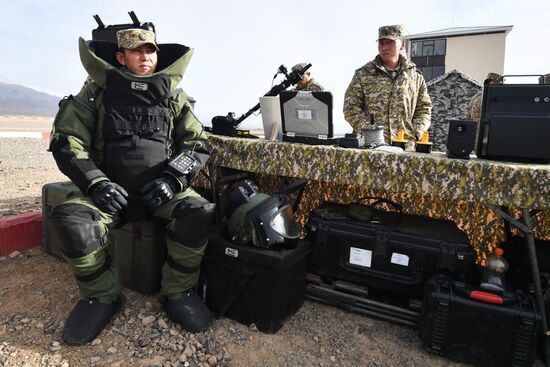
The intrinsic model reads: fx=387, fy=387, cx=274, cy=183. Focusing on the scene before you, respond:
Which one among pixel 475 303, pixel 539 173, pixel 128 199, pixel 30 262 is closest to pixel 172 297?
pixel 128 199

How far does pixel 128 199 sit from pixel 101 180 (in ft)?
0.71

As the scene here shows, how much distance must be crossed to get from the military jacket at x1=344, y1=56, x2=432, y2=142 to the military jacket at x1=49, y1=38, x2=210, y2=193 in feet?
5.10

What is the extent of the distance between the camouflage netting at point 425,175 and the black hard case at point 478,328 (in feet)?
1.68

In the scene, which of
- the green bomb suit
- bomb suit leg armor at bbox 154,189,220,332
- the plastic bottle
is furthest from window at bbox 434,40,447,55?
bomb suit leg armor at bbox 154,189,220,332

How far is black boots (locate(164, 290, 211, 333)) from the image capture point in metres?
2.19

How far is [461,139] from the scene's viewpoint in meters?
2.08

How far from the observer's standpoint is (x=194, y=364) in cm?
195

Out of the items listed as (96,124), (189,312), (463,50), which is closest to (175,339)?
(189,312)

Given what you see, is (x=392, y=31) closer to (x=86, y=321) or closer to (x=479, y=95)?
(x=479, y=95)

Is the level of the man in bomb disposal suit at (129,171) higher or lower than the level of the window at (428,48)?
lower

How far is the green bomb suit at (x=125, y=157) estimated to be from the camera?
84.8 inches

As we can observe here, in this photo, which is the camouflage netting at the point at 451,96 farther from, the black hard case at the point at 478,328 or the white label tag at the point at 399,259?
the black hard case at the point at 478,328

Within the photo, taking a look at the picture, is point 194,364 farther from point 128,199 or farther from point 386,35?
point 386,35

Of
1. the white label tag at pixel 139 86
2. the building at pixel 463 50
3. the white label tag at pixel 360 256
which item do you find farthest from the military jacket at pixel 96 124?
the building at pixel 463 50
